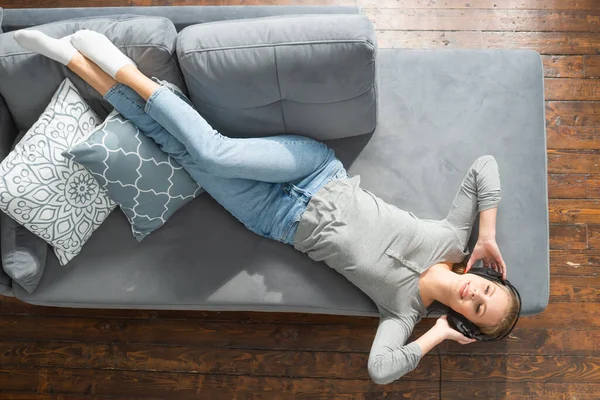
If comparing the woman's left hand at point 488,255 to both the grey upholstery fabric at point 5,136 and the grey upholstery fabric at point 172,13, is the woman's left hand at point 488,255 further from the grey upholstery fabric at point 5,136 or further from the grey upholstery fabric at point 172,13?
the grey upholstery fabric at point 5,136

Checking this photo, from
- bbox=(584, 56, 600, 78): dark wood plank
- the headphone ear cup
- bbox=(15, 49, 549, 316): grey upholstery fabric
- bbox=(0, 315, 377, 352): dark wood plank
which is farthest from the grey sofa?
bbox=(584, 56, 600, 78): dark wood plank

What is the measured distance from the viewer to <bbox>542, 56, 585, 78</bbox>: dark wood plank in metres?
2.34

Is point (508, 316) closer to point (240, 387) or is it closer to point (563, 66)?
point (240, 387)

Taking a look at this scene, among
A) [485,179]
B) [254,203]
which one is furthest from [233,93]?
[485,179]

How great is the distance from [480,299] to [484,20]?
1419 millimetres

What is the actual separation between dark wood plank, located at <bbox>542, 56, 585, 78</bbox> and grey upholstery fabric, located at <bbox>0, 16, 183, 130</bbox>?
5.50 ft

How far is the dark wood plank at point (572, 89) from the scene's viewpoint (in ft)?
7.62

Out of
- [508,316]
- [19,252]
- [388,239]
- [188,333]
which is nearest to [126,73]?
[19,252]

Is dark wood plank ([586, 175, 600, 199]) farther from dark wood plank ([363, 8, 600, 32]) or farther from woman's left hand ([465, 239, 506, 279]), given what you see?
woman's left hand ([465, 239, 506, 279])

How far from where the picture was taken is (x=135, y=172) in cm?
166

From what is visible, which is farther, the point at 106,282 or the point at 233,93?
the point at 106,282

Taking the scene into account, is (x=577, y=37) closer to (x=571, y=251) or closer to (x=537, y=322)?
(x=571, y=251)

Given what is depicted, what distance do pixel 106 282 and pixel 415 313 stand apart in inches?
42.4

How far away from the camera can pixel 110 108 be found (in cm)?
175
